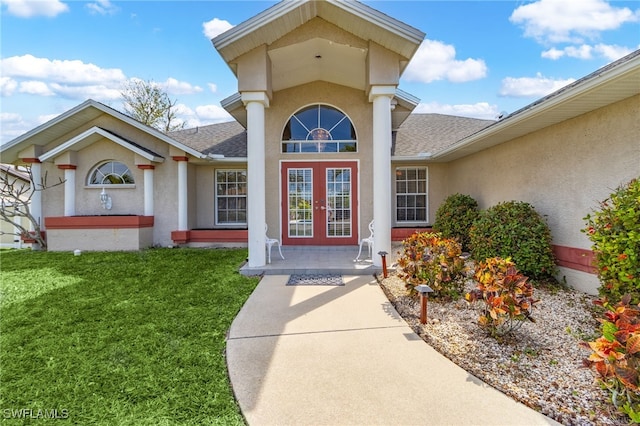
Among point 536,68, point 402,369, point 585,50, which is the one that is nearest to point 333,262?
point 402,369

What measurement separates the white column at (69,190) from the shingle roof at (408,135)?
11.7 ft

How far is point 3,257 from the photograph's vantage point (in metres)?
9.10

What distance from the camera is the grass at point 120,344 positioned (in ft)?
8.29

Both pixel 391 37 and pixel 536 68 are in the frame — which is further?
pixel 536 68

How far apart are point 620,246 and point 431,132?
9.77 meters

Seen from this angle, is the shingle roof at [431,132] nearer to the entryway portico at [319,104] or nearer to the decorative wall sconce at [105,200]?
the entryway portico at [319,104]

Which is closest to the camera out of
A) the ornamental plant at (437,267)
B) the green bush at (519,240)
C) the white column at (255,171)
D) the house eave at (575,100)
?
the house eave at (575,100)

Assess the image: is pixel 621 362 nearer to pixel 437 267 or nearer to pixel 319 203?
pixel 437 267

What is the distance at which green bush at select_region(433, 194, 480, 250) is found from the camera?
8.51 meters

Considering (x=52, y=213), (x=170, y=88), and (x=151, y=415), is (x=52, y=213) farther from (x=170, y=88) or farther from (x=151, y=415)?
(x=170, y=88)

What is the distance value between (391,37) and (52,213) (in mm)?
11983

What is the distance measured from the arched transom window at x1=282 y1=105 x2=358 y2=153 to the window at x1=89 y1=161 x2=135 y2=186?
213 inches

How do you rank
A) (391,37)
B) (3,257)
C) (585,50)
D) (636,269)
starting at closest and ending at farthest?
1. (636,269)
2. (391,37)
3. (3,257)
4. (585,50)

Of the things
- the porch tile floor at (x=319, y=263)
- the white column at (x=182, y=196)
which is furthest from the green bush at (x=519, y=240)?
the white column at (x=182, y=196)
